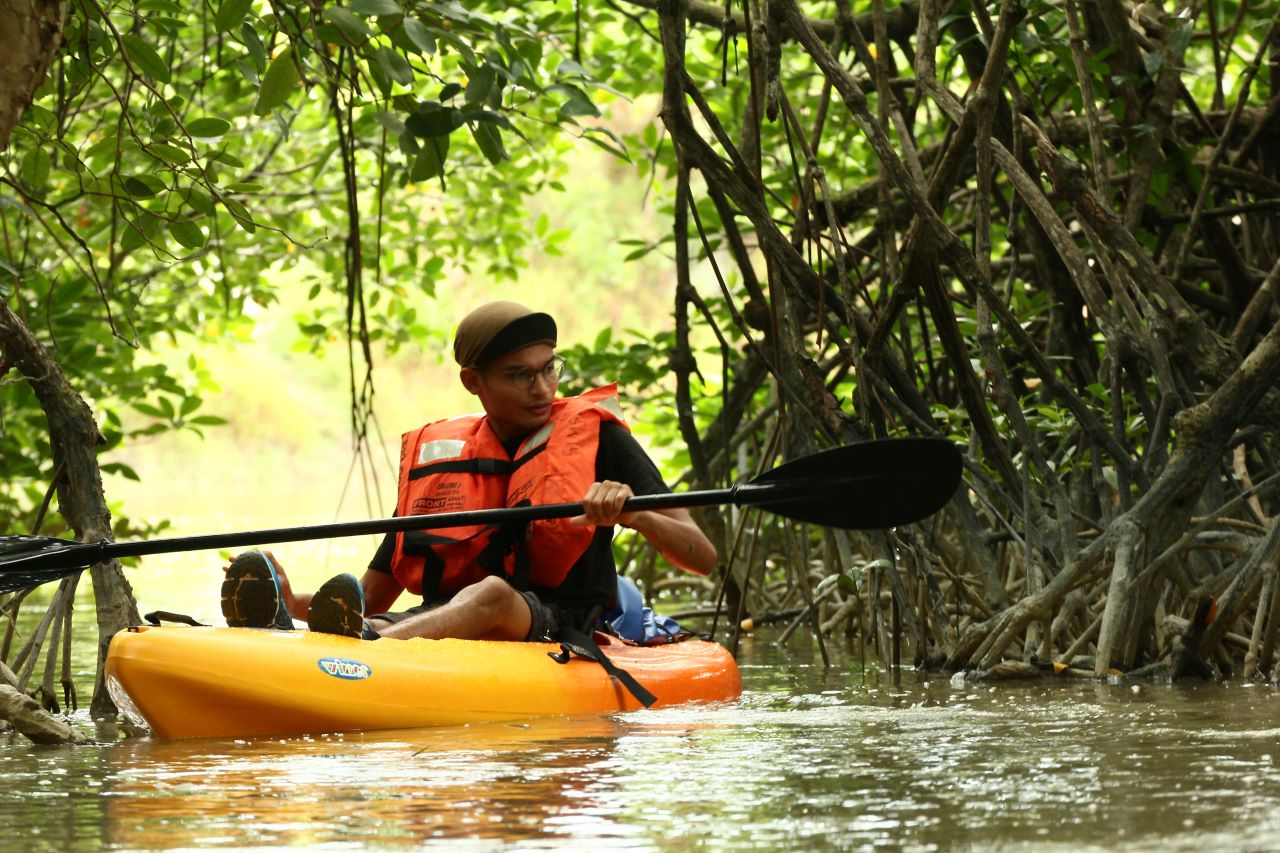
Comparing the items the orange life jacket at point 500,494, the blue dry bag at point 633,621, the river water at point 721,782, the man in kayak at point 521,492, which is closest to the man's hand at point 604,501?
the man in kayak at point 521,492

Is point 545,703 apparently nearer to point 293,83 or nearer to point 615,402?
point 615,402

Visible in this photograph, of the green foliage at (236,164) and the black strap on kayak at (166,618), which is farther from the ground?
the green foliage at (236,164)

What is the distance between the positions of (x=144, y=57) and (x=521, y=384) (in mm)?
1120

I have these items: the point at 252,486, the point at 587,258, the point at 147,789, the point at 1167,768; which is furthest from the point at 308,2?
the point at 587,258

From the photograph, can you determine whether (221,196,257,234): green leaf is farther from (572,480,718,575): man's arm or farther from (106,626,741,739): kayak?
(572,480,718,575): man's arm

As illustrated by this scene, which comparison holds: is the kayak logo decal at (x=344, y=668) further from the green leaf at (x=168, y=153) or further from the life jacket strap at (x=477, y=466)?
the green leaf at (x=168, y=153)

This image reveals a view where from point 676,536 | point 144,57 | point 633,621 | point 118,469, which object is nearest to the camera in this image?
point 144,57

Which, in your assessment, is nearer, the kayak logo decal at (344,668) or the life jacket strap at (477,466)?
the kayak logo decal at (344,668)

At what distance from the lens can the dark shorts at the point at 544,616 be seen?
366cm

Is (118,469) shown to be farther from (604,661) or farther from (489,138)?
(489,138)

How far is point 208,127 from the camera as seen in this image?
10.9ft

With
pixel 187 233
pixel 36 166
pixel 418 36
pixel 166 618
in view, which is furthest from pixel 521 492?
pixel 418 36

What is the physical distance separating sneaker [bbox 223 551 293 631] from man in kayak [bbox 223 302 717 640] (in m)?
0.33

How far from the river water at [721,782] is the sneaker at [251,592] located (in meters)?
0.28
